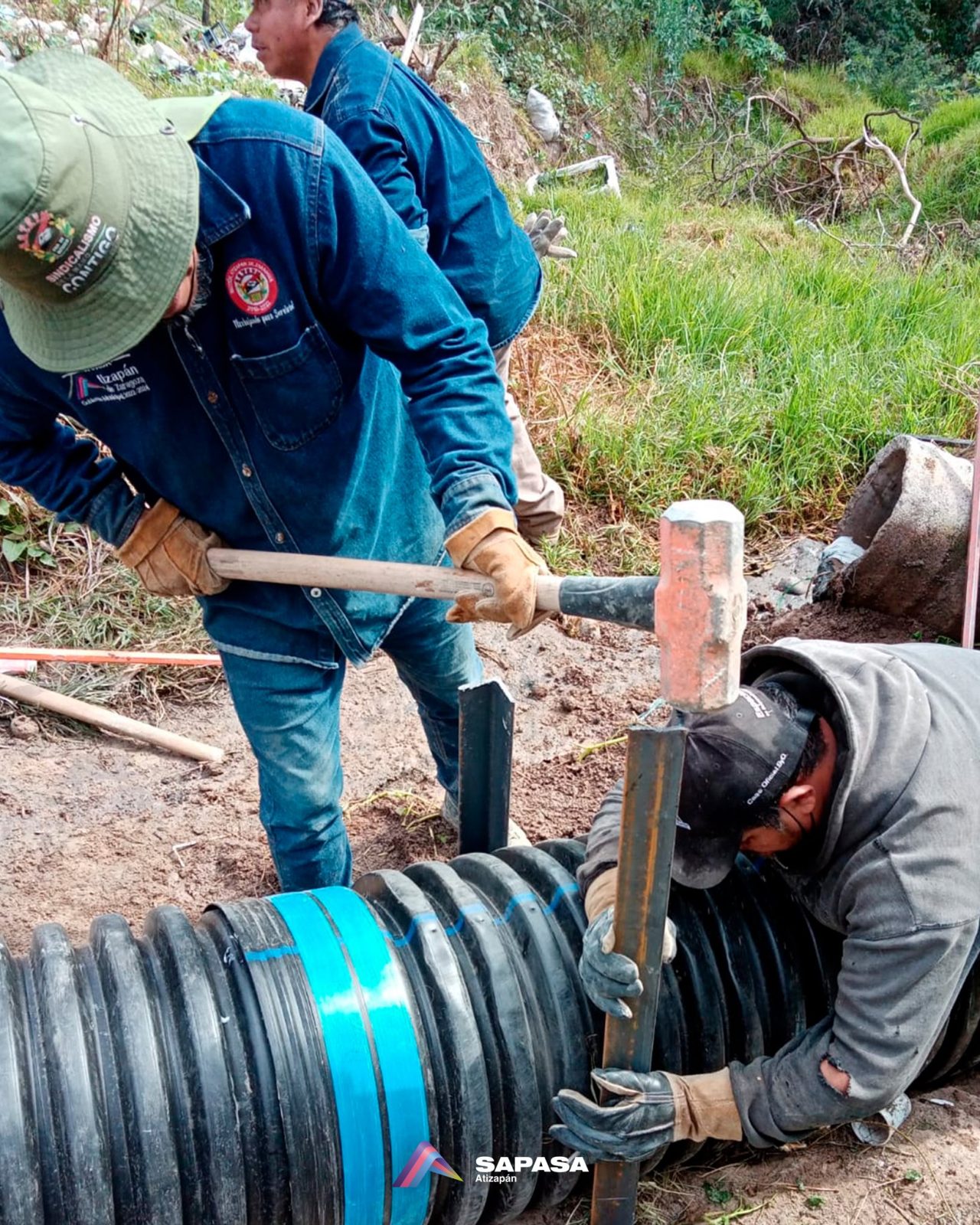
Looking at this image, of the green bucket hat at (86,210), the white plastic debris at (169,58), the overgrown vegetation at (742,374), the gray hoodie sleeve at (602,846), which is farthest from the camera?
the white plastic debris at (169,58)

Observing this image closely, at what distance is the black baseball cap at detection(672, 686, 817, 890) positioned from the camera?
6.39 feet

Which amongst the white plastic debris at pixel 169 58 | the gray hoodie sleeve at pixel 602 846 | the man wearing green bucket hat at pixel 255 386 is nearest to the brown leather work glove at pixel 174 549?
the man wearing green bucket hat at pixel 255 386

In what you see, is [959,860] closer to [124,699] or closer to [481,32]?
[124,699]

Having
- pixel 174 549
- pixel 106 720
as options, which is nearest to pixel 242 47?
pixel 106 720

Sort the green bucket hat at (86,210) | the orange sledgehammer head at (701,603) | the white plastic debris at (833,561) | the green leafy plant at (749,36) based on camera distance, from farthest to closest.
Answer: the green leafy plant at (749,36), the white plastic debris at (833,561), the green bucket hat at (86,210), the orange sledgehammer head at (701,603)

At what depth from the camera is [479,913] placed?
2223 mm

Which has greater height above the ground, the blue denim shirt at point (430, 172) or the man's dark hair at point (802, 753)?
the blue denim shirt at point (430, 172)

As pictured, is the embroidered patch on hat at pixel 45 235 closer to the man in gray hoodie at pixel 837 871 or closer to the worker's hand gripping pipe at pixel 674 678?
the worker's hand gripping pipe at pixel 674 678

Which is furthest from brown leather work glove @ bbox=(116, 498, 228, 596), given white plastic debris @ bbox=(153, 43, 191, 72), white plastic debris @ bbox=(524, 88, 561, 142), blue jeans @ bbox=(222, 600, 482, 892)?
white plastic debris @ bbox=(524, 88, 561, 142)

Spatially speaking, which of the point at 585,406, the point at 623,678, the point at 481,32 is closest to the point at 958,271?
the point at 585,406

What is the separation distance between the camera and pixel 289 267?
2.06 meters

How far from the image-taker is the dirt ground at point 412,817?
232 cm

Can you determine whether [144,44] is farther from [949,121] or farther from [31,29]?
[949,121]

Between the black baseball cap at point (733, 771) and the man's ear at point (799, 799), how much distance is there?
2 centimetres
